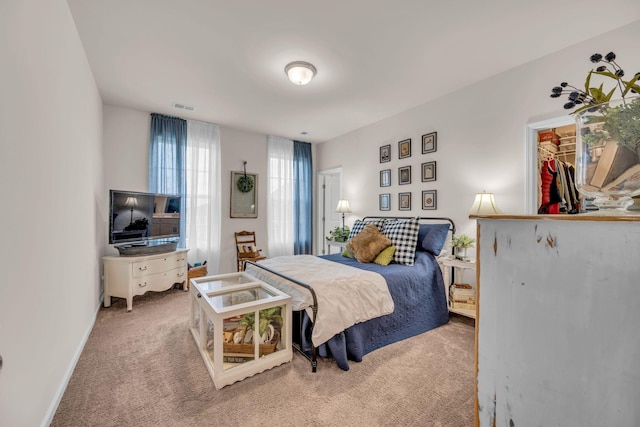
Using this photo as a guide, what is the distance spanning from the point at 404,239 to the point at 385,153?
1.86 m

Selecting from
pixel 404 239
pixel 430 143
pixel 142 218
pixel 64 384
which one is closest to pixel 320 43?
pixel 430 143

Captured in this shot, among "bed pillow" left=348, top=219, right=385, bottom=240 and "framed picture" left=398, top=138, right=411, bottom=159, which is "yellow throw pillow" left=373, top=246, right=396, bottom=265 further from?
"framed picture" left=398, top=138, right=411, bottom=159

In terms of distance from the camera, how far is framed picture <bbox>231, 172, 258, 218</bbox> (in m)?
5.00

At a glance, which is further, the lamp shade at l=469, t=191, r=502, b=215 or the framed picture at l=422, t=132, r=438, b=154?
the framed picture at l=422, t=132, r=438, b=154

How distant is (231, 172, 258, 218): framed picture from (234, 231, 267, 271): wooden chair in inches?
14.1

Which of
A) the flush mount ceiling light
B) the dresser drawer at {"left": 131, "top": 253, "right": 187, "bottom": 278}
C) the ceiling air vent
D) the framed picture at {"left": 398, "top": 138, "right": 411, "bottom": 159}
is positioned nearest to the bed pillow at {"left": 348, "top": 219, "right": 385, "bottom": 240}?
the framed picture at {"left": 398, "top": 138, "right": 411, "bottom": 159}

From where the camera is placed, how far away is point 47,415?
1539 millimetres

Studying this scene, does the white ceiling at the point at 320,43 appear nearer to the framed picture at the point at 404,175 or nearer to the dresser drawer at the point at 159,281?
the framed picture at the point at 404,175

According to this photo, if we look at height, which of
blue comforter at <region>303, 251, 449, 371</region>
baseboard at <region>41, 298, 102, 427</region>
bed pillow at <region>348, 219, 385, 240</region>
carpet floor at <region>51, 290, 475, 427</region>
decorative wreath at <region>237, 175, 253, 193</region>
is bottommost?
carpet floor at <region>51, 290, 475, 427</region>

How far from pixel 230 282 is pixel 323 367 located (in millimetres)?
1176

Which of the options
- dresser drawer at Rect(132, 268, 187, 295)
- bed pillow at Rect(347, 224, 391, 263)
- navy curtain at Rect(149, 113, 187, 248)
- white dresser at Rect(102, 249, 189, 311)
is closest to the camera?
bed pillow at Rect(347, 224, 391, 263)

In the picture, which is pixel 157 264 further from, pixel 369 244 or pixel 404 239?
pixel 404 239

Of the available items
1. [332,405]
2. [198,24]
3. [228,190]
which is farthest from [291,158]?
[332,405]

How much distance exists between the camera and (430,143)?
372cm
